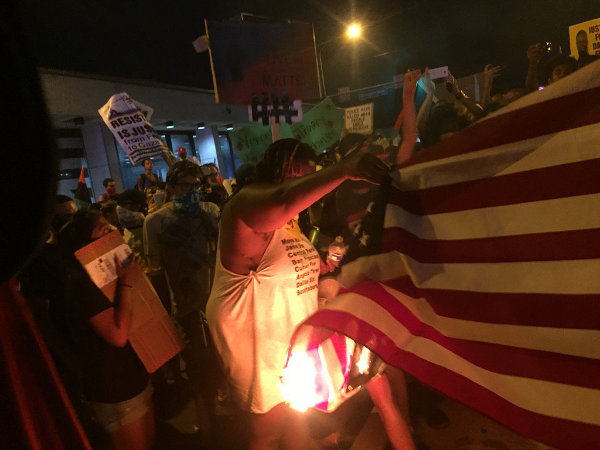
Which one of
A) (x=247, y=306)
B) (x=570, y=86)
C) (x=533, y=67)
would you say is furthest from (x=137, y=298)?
(x=533, y=67)

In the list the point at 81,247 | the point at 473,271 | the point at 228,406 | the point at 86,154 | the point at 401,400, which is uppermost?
the point at 86,154

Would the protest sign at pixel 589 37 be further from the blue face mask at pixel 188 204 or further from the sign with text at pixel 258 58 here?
the blue face mask at pixel 188 204

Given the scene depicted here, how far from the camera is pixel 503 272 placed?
1397 millimetres

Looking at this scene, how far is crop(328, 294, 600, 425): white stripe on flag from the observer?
117 cm

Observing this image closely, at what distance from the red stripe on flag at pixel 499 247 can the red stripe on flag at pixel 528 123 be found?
1.16ft

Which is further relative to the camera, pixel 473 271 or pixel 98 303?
pixel 98 303

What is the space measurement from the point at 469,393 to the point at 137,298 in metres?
2.01

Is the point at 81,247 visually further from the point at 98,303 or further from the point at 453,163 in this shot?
the point at 453,163

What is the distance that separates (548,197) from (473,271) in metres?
0.37

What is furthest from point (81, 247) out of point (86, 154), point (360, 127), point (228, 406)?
point (86, 154)

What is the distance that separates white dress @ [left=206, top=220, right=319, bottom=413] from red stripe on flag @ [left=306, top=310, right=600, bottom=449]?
598mm

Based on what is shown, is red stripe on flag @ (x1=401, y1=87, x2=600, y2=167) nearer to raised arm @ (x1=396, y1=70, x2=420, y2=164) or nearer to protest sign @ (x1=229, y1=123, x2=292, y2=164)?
raised arm @ (x1=396, y1=70, x2=420, y2=164)

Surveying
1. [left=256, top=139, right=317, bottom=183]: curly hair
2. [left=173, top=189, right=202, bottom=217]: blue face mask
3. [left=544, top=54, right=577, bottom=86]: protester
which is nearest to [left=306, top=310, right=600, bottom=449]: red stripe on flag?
[left=256, top=139, right=317, bottom=183]: curly hair

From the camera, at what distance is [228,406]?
12.8 ft
